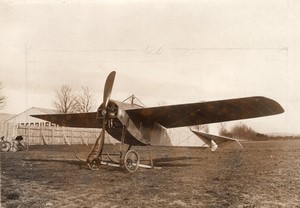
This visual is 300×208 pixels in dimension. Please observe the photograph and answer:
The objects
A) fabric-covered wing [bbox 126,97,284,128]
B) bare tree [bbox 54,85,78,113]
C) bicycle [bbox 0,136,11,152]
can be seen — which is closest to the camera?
fabric-covered wing [bbox 126,97,284,128]

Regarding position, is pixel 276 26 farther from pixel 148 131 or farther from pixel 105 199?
pixel 105 199

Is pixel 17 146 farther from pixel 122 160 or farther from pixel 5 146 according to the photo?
pixel 122 160

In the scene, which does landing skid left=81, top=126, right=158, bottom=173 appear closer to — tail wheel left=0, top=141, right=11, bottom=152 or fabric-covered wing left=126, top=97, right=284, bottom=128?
fabric-covered wing left=126, top=97, right=284, bottom=128

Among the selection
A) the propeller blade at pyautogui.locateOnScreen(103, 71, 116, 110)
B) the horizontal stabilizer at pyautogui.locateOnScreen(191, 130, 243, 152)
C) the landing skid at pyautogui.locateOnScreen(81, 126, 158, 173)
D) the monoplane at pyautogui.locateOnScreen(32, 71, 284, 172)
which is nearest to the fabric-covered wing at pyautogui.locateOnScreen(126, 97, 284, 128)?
the monoplane at pyautogui.locateOnScreen(32, 71, 284, 172)

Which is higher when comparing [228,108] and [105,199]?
[228,108]

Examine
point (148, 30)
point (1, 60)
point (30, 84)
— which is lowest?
point (30, 84)

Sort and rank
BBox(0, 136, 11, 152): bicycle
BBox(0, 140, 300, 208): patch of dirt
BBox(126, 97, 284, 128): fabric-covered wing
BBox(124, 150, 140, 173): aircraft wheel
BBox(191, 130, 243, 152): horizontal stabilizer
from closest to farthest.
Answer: BBox(0, 140, 300, 208): patch of dirt < BBox(126, 97, 284, 128): fabric-covered wing < BBox(124, 150, 140, 173): aircraft wheel < BBox(191, 130, 243, 152): horizontal stabilizer < BBox(0, 136, 11, 152): bicycle

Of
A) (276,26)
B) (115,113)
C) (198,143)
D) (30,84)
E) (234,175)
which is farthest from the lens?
(198,143)

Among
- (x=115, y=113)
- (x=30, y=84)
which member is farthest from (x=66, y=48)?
(x=115, y=113)
